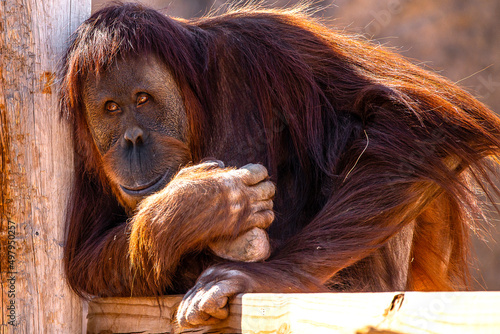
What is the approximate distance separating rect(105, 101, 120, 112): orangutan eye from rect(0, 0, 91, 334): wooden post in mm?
181

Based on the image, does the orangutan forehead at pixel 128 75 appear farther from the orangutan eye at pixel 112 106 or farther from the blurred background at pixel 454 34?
the blurred background at pixel 454 34

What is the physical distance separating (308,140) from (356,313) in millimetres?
1058

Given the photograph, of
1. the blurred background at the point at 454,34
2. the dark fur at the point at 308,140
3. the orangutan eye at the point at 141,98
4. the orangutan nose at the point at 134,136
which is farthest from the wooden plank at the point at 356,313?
the blurred background at the point at 454,34

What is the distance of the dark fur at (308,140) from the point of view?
1.80 meters

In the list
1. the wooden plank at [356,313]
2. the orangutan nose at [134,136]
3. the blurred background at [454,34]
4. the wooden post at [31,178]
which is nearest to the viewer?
the wooden plank at [356,313]

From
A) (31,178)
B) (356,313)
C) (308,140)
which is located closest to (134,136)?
(31,178)

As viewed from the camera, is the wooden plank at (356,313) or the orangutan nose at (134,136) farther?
the orangutan nose at (134,136)

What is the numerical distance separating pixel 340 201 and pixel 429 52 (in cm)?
380

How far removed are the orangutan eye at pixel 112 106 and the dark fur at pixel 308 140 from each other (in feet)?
0.36

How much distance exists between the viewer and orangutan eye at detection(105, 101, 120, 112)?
2.01 meters

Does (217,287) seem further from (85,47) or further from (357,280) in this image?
(85,47)

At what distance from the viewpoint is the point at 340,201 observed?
5.94ft

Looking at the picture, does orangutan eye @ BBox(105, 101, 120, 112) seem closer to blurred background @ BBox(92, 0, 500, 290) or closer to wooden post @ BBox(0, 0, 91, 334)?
wooden post @ BBox(0, 0, 91, 334)

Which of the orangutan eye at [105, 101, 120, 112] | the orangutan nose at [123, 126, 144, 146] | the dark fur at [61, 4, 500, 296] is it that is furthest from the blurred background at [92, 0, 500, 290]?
the orangutan nose at [123, 126, 144, 146]
